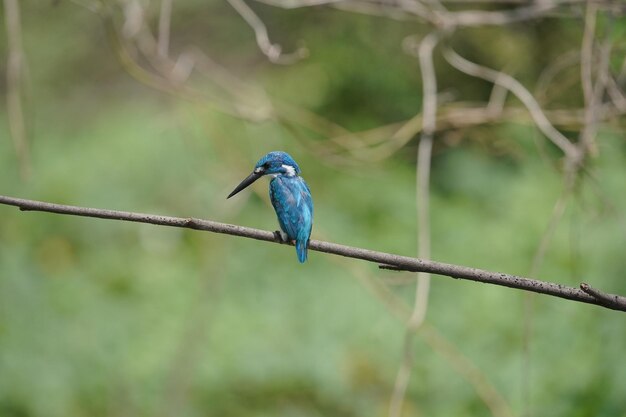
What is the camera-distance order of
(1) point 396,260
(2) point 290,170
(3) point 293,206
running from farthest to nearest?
(2) point 290,170 < (3) point 293,206 < (1) point 396,260

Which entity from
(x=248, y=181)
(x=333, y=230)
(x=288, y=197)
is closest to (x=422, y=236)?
(x=288, y=197)

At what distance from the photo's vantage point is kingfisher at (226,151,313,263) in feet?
8.41

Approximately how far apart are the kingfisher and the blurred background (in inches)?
18.7

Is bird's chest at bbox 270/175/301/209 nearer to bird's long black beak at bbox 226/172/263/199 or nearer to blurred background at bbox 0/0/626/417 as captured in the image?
bird's long black beak at bbox 226/172/263/199

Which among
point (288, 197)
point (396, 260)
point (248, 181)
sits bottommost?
point (396, 260)

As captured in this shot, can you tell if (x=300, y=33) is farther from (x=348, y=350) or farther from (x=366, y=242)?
(x=348, y=350)

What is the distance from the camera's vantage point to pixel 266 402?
423 centimetres

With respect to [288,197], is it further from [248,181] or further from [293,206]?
[248,181]

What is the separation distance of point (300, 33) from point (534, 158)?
6.13 ft

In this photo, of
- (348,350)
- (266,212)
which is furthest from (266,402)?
(266,212)

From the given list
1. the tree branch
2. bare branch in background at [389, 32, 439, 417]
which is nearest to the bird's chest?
bare branch in background at [389, 32, 439, 417]

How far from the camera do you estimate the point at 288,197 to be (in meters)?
2.78

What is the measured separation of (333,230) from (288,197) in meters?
2.49

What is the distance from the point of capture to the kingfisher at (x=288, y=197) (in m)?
2.56
